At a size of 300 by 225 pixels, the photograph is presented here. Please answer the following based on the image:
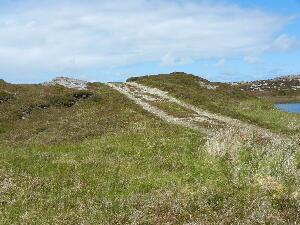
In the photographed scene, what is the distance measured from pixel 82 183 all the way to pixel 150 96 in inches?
1821

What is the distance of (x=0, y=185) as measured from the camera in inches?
900

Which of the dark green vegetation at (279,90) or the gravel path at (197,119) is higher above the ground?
the dark green vegetation at (279,90)

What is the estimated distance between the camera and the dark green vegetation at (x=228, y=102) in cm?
4766

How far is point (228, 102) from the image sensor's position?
6969 centimetres

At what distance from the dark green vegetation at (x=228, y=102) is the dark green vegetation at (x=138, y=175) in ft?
8.04

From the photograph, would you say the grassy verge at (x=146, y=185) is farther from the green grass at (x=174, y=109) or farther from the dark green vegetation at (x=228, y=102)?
the dark green vegetation at (x=228, y=102)

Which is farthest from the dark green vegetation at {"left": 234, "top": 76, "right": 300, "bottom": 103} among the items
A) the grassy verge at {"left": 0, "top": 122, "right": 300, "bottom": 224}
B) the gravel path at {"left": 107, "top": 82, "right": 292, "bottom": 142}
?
the grassy verge at {"left": 0, "top": 122, "right": 300, "bottom": 224}

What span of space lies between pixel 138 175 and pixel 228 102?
156ft

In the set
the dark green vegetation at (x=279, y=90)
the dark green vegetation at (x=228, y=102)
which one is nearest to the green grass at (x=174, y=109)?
the dark green vegetation at (x=228, y=102)

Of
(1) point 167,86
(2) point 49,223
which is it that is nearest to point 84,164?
(2) point 49,223

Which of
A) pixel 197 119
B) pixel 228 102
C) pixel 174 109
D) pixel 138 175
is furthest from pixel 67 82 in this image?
pixel 138 175

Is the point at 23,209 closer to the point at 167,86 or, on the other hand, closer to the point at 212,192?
the point at 212,192

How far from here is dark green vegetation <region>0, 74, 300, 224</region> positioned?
17344mm

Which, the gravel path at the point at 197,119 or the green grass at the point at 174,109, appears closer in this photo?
the gravel path at the point at 197,119
